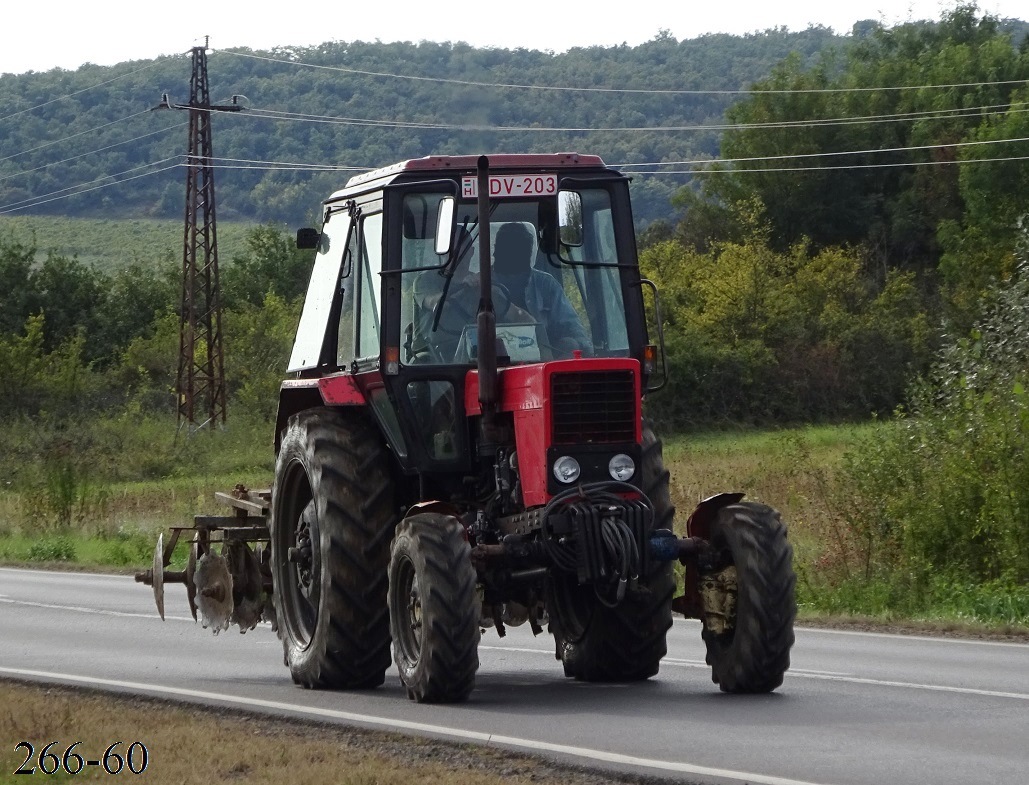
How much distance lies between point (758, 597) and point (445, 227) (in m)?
2.86

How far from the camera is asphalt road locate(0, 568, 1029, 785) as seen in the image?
8.21 metres

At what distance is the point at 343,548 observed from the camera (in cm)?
1094

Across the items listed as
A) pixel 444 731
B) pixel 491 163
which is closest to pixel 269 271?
pixel 491 163

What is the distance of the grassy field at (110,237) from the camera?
125875 millimetres

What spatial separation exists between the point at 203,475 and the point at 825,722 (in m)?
38.6

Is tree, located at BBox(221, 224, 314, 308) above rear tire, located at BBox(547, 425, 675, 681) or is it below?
above

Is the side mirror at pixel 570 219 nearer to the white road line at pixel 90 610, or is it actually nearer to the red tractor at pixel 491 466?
the red tractor at pixel 491 466

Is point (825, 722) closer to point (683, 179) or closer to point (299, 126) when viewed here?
point (299, 126)

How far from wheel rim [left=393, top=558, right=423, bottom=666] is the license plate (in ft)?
7.75

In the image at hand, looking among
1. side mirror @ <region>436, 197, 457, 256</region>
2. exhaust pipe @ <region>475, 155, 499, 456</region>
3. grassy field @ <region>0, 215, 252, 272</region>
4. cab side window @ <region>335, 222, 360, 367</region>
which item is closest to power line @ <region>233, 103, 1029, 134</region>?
cab side window @ <region>335, 222, 360, 367</region>

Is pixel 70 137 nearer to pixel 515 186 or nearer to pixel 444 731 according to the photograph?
pixel 515 186

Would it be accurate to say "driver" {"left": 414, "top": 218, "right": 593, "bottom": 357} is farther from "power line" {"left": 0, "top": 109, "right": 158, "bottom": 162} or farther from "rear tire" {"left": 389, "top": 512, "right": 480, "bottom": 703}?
"power line" {"left": 0, "top": 109, "right": 158, "bottom": 162}

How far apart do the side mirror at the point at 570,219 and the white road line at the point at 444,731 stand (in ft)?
10.7

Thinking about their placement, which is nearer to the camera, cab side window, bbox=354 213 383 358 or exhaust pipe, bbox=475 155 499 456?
exhaust pipe, bbox=475 155 499 456
